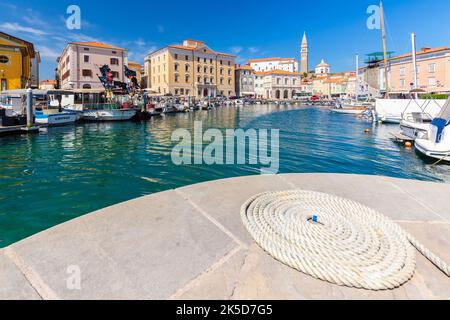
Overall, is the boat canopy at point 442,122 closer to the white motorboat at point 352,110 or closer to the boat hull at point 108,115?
the boat hull at point 108,115

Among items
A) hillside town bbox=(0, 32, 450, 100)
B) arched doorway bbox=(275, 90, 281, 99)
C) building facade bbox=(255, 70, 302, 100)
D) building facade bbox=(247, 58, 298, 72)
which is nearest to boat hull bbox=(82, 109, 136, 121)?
hillside town bbox=(0, 32, 450, 100)

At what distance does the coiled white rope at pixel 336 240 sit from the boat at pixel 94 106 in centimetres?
2860

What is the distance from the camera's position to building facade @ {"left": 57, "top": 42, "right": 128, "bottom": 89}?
160 ft

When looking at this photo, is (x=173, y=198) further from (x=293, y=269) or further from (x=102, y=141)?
(x=102, y=141)

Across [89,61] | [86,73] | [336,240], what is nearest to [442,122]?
[336,240]

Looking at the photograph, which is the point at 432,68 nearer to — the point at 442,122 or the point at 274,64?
the point at 442,122

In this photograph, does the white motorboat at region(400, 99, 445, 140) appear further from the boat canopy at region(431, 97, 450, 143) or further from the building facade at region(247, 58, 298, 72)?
the building facade at region(247, 58, 298, 72)

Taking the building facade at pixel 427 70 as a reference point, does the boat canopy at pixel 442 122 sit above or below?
below

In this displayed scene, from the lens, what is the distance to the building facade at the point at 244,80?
89.9 m

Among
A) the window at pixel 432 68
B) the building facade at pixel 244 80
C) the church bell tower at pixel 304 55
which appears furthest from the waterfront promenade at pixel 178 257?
the church bell tower at pixel 304 55

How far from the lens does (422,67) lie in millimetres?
48500

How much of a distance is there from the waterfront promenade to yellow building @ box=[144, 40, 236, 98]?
65.4 metres

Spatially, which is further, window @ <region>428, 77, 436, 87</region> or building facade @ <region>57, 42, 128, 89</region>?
building facade @ <region>57, 42, 128, 89</region>
